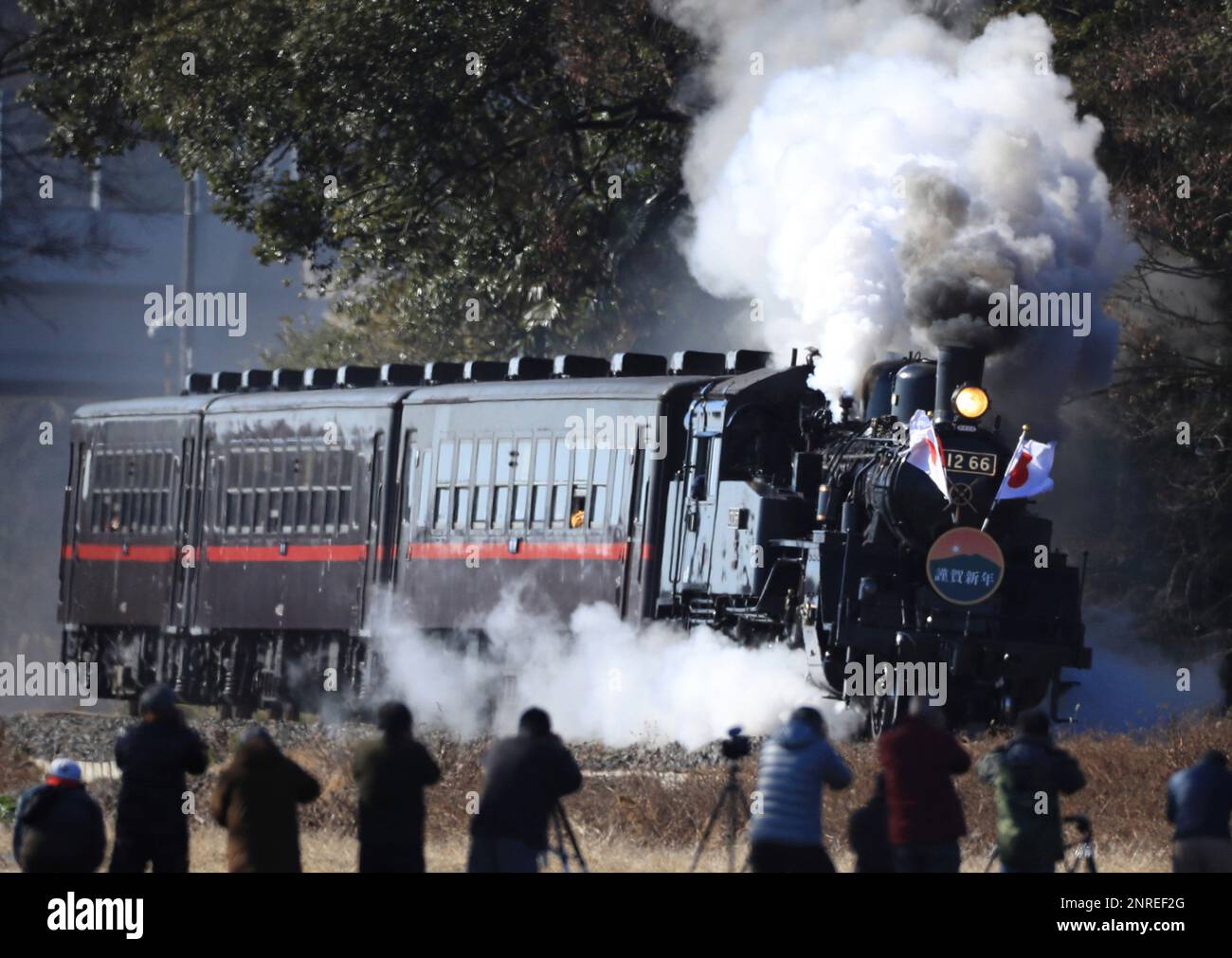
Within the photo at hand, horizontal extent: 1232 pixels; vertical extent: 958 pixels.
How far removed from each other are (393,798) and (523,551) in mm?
11942

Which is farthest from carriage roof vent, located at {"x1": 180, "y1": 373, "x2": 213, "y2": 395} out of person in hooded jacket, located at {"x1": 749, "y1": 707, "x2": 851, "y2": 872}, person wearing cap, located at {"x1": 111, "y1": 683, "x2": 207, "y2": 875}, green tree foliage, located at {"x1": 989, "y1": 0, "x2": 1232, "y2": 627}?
person in hooded jacket, located at {"x1": 749, "y1": 707, "x2": 851, "y2": 872}

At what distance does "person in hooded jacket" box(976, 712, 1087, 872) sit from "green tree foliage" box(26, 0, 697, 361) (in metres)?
19.0

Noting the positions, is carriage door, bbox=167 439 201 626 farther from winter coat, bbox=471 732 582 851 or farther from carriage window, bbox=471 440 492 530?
winter coat, bbox=471 732 582 851

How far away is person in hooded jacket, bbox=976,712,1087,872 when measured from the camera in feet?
37.0

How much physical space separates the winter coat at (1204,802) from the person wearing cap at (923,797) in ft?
3.38

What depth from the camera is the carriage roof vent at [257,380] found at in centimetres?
2975

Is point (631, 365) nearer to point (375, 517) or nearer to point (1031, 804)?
point (375, 517)

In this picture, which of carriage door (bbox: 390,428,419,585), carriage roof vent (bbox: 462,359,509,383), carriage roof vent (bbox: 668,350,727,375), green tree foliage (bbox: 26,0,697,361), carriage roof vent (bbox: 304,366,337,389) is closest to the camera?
carriage roof vent (bbox: 668,350,727,375)

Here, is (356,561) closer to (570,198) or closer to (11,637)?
(570,198)

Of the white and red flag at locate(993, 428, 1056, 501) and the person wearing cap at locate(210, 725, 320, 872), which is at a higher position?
the white and red flag at locate(993, 428, 1056, 501)

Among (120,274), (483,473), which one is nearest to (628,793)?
(483,473)

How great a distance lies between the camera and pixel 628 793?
1680cm

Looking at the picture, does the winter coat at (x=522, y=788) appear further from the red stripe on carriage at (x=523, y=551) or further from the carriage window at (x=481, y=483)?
the carriage window at (x=481, y=483)

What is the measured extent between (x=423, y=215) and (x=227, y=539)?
18.1ft
